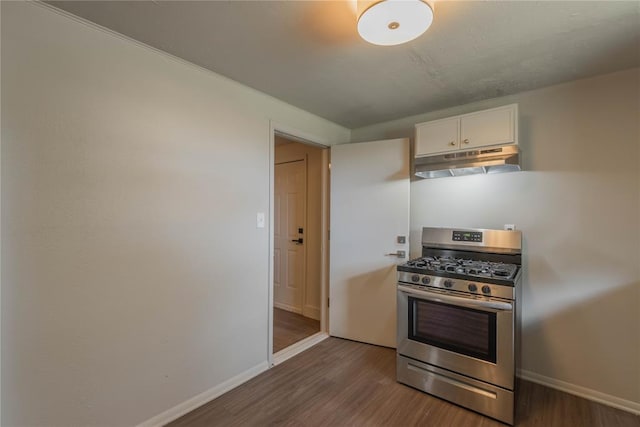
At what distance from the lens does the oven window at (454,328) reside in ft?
6.51

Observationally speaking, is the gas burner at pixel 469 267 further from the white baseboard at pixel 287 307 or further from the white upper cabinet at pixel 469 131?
the white baseboard at pixel 287 307

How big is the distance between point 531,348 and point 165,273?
289 centimetres

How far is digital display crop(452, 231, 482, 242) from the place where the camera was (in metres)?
2.56

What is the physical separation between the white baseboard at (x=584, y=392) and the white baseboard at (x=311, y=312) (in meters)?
2.14

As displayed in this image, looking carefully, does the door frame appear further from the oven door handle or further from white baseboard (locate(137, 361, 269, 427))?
the oven door handle

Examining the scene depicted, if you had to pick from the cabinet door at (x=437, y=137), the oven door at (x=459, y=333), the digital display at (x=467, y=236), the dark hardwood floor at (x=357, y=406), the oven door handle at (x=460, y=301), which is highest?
the cabinet door at (x=437, y=137)

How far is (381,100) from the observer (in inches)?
104

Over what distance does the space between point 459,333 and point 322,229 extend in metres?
1.72

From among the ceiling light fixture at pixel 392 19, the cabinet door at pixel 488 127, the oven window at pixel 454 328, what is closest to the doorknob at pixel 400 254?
the oven window at pixel 454 328

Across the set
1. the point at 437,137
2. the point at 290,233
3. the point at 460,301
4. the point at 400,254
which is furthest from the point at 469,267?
the point at 290,233

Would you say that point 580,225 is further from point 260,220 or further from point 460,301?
point 260,220

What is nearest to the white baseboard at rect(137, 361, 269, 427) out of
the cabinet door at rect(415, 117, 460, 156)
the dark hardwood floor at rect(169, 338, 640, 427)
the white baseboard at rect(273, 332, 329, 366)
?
the dark hardwood floor at rect(169, 338, 640, 427)

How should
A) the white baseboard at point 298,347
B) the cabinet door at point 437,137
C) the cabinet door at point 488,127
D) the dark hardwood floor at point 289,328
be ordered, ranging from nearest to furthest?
1. the cabinet door at point 488,127
2. the cabinet door at point 437,137
3. the white baseboard at point 298,347
4. the dark hardwood floor at point 289,328

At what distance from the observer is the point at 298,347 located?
9.57ft
